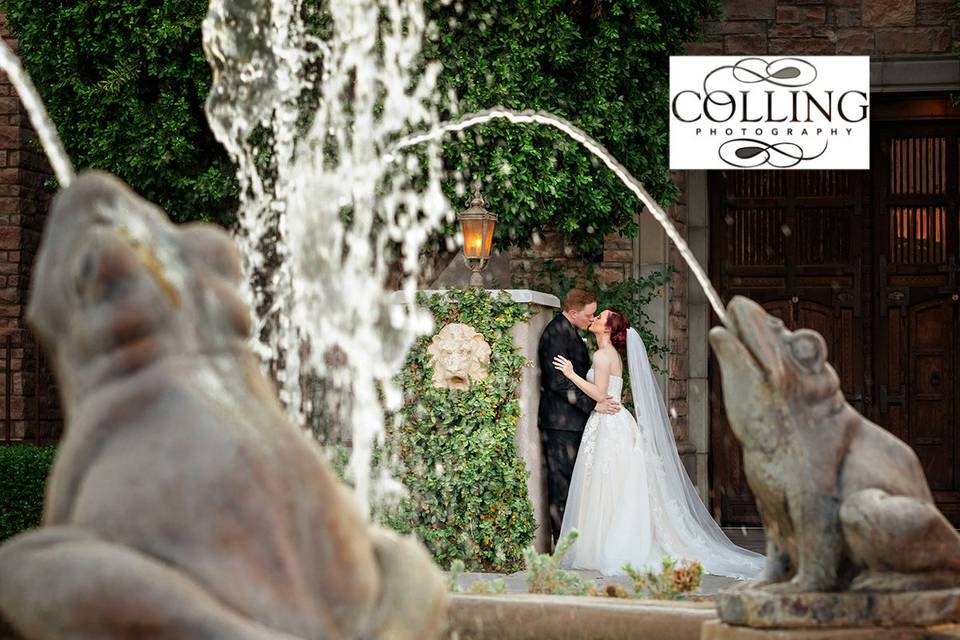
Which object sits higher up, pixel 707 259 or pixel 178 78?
pixel 178 78

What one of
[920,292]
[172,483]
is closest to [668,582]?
[172,483]

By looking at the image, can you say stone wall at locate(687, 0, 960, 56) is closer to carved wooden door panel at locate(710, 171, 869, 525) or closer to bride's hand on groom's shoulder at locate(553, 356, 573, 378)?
carved wooden door panel at locate(710, 171, 869, 525)

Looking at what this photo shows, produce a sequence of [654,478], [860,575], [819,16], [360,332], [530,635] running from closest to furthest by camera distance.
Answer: [860,575], [530,635], [360,332], [654,478], [819,16]

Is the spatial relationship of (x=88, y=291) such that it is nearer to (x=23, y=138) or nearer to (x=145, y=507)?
(x=145, y=507)

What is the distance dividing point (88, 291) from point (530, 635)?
2209 mm

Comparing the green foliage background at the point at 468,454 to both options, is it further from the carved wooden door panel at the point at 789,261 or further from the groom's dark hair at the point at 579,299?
the carved wooden door panel at the point at 789,261

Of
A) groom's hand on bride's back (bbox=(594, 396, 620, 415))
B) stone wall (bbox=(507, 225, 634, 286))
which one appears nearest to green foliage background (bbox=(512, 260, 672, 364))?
stone wall (bbox=(507, 225, 634, 286))

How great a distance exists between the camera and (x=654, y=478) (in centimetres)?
1105

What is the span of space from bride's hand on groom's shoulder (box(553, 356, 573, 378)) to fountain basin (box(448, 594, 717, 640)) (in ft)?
21.3

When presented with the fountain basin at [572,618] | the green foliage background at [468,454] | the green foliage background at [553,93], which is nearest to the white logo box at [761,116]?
the green foliage background at [553,93]

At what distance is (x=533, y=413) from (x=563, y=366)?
0.41 metres

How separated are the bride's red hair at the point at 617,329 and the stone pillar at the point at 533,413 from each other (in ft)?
2.14

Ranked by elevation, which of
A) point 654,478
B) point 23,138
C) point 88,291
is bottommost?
point 654,478

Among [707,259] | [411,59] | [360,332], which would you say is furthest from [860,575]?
[707,259]
